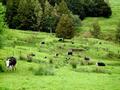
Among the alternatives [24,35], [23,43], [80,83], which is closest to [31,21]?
[24,35]

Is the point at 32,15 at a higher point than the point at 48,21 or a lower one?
higher

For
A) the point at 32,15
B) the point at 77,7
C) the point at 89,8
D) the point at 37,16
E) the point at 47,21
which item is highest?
the point at 77,7

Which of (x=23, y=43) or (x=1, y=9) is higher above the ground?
(x=1, y=9)

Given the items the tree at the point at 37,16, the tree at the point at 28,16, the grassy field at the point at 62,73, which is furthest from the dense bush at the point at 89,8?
the grassy field at the point at 62,73

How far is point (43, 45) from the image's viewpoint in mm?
88312

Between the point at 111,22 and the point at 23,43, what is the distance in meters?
70.5

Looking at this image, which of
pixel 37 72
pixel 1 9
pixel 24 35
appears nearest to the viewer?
pixel 37 72

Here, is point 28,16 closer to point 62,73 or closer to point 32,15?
point 32,15

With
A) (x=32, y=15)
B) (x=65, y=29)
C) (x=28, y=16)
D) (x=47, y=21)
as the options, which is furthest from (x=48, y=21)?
(x=65, y=29)

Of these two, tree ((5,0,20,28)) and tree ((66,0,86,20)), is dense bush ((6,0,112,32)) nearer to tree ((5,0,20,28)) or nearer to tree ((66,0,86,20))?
tree ((5,0,20,28))

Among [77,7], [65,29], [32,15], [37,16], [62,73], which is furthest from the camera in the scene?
[77,7]

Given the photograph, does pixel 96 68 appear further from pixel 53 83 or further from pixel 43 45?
pixel 43 45

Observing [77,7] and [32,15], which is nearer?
[32,15]

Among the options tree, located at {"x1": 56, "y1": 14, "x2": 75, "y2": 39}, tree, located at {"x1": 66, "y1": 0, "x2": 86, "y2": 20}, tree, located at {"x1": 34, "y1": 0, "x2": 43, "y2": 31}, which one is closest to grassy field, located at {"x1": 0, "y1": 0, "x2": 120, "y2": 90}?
tree, located at {"x1": 56, "y1": 14, "x2": 75, "y2": 39}
